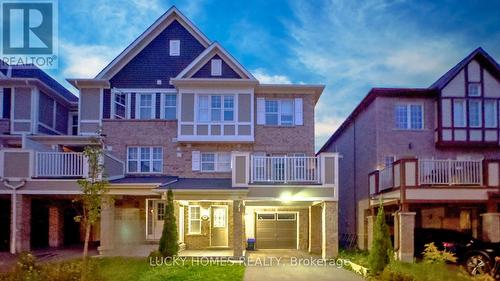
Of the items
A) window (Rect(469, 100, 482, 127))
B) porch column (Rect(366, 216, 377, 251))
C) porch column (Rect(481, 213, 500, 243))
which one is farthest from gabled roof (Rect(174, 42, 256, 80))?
porch column (Rect(481, 213, 500, 243))

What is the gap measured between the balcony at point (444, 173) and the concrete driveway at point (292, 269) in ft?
15.7

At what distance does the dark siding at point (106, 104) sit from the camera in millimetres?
24828

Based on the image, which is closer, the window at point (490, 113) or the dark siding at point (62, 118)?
the window at point (490, 113)

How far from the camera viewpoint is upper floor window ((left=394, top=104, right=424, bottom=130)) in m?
23.9

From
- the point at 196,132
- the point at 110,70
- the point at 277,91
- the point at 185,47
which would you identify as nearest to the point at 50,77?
the point at 110,70

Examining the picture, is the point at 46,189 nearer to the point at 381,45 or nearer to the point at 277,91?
the point at 277,91

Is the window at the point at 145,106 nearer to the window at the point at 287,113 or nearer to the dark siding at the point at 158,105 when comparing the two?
the dark siding at the point at 158,105

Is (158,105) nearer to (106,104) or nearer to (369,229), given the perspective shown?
(106,104)

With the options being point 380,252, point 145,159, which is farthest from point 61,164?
point 380,252

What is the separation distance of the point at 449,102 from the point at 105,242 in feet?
58.0

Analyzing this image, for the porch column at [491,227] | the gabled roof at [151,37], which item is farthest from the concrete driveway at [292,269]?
the gabled roof at [151,37]

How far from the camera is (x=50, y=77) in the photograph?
30141mm

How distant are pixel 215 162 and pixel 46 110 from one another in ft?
33.4

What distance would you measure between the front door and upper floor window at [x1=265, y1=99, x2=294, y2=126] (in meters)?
5.23
